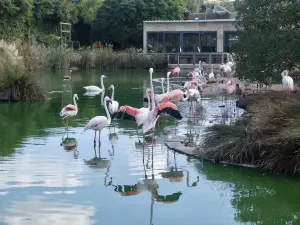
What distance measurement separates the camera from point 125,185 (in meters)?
7.78

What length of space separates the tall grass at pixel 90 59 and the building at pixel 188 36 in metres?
4.06

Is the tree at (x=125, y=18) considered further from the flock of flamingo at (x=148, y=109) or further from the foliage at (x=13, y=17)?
the flock of flamingo at (x=148, y=109)

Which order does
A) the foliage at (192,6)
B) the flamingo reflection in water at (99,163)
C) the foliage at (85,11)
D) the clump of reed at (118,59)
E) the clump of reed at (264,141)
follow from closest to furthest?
the clump of reed at (264,141)
the flamingo reflection in water at (99,163)
the clump of reed at (118,59)
the foliage at (85,11)
the foliage at (192,6)

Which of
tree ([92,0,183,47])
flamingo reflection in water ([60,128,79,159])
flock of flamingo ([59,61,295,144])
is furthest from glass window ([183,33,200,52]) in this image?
flamingo reflection in water ([60,128,79,159])

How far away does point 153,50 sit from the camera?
41.0 m

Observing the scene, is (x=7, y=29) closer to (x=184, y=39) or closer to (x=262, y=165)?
(x=184, y=39)

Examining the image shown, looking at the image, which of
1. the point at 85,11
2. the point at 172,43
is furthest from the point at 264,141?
the point at 85,11

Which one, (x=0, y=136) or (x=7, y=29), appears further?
(x=7, y=29)

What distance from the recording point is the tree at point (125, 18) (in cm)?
4231

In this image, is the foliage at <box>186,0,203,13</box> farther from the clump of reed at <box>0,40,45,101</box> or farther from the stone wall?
the clump of reed at <box>0,40,45,101</box>

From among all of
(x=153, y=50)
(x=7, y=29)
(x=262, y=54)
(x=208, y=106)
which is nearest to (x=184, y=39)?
(x=153, y=50)

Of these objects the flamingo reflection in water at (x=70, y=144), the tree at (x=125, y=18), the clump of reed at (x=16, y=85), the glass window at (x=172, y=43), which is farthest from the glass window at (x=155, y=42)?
the flamingo reflection in water at (x=70, y=144)

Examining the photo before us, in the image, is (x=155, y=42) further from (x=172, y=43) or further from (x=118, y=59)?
(x=118, y=59)

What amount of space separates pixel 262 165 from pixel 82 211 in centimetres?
294
